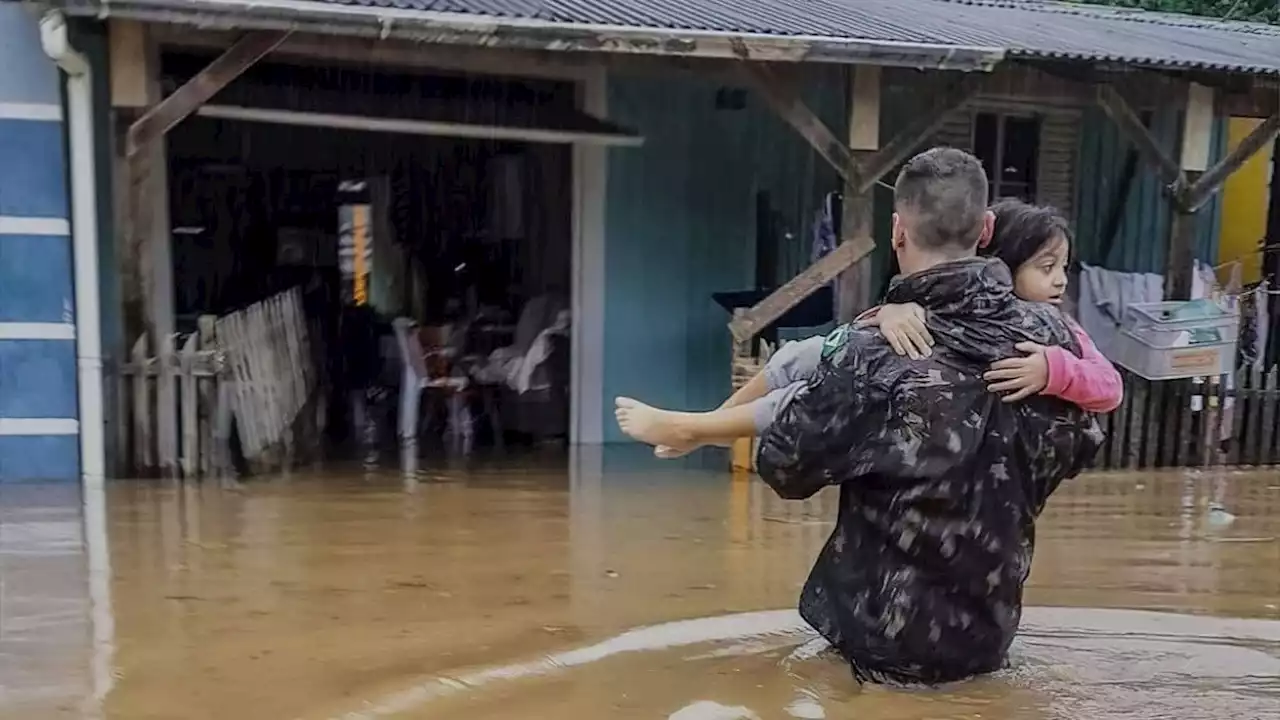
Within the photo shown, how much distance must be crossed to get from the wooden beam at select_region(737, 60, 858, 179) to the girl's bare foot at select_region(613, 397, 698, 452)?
15.7ft

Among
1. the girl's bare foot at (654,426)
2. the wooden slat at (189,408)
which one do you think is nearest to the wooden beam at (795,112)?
the wooden slat at (189,408)

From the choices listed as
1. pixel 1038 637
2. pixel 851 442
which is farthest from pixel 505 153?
pixel 851 442

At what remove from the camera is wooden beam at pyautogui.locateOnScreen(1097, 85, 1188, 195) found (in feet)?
29.6

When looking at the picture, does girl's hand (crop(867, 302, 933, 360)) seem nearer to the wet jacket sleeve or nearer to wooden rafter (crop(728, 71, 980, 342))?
the wet jacket sleeve

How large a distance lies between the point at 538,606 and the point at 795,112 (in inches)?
156

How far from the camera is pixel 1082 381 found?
3.18 meters

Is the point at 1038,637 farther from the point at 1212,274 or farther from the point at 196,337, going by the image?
the point at 1212,274

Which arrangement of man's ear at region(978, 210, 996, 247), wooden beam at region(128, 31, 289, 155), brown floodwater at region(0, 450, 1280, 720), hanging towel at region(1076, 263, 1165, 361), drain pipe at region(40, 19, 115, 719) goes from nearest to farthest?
man's ear at region(978, 210, 996, 247)
brown floodwater at region(0, 450, 1280, 720)
wooden beam at region(128, 31, 289, 155)
drain pipe at region(40, 19, 115, 719)
hanging towel at region(1076, 263, 1165, 361)

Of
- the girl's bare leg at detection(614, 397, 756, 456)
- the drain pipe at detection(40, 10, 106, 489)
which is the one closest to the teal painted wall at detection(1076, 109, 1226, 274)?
the drain pipe at detection(40, 10, 106, 489)

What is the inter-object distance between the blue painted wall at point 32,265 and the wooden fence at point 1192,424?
22.3 ft

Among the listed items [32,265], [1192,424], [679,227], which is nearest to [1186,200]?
[1192,424]

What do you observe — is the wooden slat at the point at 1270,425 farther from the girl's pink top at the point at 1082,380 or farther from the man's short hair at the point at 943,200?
the man's short hair at the point at 943,200

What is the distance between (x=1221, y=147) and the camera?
12.2 meters

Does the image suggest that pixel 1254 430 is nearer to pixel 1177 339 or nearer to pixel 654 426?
pixel 1177 339
